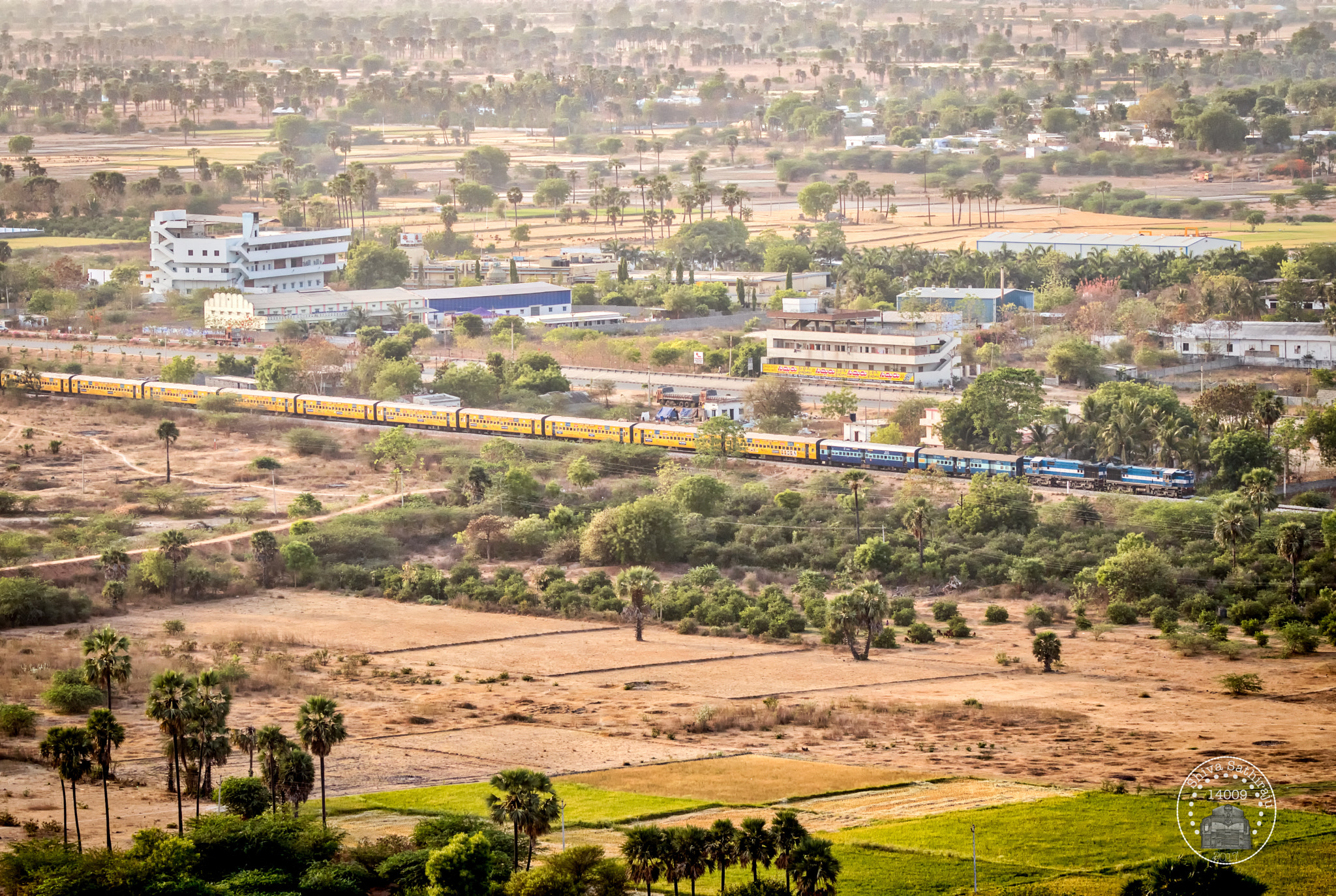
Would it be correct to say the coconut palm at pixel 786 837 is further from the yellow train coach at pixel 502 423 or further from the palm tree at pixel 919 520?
the yellow train coach at pixel 502 423

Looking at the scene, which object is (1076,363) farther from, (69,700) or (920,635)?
(69,700)

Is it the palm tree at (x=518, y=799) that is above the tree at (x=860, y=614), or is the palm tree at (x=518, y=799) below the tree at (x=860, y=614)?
above

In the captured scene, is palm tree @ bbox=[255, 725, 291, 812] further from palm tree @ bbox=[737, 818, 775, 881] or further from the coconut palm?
the coconut palm

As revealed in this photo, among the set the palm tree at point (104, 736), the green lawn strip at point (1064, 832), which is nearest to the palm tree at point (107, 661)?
the palm tree at point (104, 736)

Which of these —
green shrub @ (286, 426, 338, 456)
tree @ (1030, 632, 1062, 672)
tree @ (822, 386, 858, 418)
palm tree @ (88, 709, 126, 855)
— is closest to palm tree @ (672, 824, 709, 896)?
palm tree @ (88, 709, 126, 855)

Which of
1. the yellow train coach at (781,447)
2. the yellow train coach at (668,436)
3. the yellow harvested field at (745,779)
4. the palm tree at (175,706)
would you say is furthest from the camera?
the yellow train coach at (668,436)

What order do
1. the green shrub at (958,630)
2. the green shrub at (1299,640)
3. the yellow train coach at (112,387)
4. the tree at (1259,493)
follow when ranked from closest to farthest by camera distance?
the green shrub at (1299,640) < the green shrub at (958,630) < the tree at (1259,493) < the yellow train coach at (112,387)

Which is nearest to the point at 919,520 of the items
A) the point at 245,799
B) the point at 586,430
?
the point at 586,430
